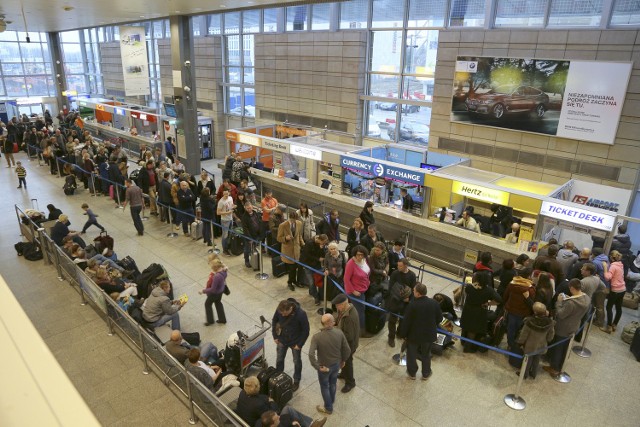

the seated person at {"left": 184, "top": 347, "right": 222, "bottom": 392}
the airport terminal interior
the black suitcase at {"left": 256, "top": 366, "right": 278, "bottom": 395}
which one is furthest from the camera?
the airport terminal interior

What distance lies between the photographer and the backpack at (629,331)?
24.1 ft

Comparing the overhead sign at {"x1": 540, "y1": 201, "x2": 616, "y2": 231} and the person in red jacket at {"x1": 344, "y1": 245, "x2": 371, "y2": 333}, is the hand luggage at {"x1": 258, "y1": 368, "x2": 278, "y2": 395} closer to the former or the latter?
the person in red jacket at {"x1": 344, "y1": 245, "x2": 371, "y2": 333}

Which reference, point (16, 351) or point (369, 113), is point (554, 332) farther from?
point (369, 113)

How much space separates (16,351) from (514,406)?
6.33 metres

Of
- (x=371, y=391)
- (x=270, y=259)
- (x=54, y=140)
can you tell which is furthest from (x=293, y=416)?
(x=54, y=140)

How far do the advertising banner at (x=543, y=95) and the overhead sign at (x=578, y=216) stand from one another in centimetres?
468

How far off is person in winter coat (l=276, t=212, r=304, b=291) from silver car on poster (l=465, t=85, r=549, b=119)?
8495mm

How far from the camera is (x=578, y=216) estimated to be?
8.45 m

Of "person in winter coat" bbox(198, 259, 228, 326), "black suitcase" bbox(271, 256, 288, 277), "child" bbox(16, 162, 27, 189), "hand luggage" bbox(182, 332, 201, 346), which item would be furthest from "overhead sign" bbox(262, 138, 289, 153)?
"child" bbox(16, 162, 27, 189)

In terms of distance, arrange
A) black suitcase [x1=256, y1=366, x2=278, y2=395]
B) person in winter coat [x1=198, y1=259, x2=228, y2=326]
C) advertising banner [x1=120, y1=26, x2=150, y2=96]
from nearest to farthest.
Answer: black suitcase [x1=256, y1=366, x2=278, y2=395]
person in winter coat [x1=198, y1=259, x2=228, y2=326]
advertising banner [x1=120, y1=26, x2=150, y2=96]

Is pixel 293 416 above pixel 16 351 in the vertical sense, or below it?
below

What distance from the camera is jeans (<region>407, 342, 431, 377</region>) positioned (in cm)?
612

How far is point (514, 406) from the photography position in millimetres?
5938

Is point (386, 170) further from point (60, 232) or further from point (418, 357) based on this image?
point (60, 232)
